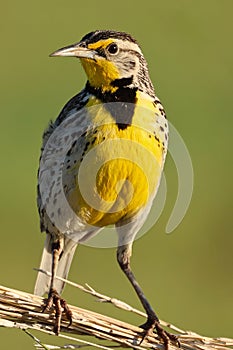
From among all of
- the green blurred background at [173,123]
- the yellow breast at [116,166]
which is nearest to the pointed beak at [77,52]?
the yellow breast at [116,166]

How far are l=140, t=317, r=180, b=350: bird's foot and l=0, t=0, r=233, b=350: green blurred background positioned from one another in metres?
0.54

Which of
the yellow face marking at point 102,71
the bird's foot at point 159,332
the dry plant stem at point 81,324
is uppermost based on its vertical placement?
the yellow face marking at point 102,71

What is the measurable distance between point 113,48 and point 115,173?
1.10 feet

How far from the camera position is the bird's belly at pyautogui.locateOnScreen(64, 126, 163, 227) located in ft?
11.9

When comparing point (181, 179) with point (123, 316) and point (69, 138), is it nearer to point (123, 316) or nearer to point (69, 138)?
point (69, 138)

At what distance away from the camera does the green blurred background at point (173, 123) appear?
6145 millimetres

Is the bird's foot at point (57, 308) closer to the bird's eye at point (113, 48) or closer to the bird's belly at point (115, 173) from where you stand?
the bird's belly at point (115, 173)

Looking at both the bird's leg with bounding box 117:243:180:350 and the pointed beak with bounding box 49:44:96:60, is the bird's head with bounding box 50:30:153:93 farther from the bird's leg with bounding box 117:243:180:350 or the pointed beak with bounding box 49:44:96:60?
the bird's leg with bounding box 117:243:180:350

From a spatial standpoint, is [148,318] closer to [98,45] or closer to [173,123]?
[98,45]

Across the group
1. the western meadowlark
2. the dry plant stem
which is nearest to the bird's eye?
the western meadowlark

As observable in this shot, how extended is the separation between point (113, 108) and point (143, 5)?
7315 mm

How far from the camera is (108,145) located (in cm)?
364

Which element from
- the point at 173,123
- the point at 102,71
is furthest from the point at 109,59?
the point at 173,123

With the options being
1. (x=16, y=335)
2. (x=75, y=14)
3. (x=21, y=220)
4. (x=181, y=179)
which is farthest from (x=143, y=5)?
(x=181, y=179)
